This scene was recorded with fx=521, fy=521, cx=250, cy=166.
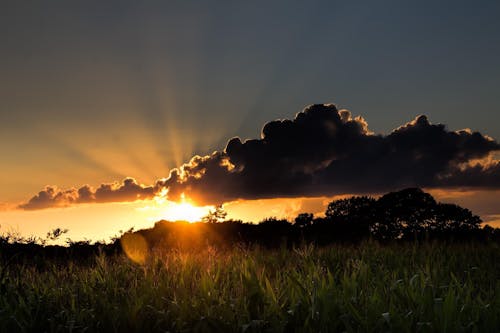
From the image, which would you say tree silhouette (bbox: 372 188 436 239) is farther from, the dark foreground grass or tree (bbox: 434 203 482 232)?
the dark foreground grass

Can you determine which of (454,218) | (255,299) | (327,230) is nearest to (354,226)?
(327,230)

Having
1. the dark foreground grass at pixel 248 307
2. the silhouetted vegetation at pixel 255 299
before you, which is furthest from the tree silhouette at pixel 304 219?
the dark foreground grass at pixel 248 307

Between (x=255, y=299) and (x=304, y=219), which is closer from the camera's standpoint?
(x=255, y=299)

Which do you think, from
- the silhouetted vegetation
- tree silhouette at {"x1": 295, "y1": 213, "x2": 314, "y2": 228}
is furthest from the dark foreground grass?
tree silhouette at {"x1": 295, "y1": 213, "x2": 314, "y2": 228}

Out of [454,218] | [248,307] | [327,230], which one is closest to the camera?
[248,307]

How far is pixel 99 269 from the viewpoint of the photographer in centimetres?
899

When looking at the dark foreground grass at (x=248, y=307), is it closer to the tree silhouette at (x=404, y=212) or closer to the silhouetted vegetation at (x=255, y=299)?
the silhouetted vegetation at (x=255, y=299)

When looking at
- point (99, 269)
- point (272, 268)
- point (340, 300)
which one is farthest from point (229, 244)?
point (340, 300)

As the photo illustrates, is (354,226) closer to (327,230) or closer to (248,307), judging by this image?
(327,230)

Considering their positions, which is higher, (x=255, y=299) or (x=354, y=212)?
(x=354, y=212)

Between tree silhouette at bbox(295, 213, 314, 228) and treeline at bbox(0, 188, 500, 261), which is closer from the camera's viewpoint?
treeline at bbox(0, 188, 500, 261)

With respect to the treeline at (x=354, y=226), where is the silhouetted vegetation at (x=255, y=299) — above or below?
below

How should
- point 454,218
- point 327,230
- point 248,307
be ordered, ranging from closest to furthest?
point 248,307 < point 327,230 < point 454,218

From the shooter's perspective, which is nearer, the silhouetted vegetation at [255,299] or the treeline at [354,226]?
the silhouetted vegetation at [255,299]
